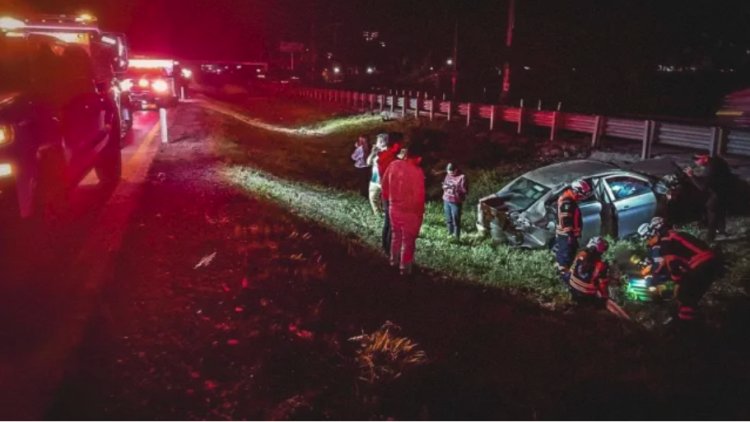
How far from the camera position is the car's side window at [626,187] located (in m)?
10.6

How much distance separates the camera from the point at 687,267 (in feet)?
23.2

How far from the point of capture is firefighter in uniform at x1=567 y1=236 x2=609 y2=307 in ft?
25.5

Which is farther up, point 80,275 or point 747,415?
point 80,275

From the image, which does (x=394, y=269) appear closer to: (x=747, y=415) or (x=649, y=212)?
(x=747, y=415)

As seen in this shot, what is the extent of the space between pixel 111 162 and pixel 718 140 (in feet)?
43.7

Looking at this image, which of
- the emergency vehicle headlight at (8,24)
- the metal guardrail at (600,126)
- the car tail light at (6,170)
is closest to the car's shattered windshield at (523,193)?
the metal guardrail at (600,126)

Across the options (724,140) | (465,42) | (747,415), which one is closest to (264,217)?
(747,415)

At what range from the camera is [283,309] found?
6066 millimetres

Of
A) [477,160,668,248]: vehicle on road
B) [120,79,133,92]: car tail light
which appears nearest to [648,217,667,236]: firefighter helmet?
[477,160,668,248]: vehicle on road

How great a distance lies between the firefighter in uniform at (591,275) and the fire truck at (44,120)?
661cm

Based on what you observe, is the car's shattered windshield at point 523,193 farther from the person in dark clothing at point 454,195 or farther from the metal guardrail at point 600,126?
the metal guardrail at point 600,126

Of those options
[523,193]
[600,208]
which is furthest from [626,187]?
[523,193]

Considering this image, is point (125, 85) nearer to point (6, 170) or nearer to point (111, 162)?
point (111, 162)

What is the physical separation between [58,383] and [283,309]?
2.24 m
